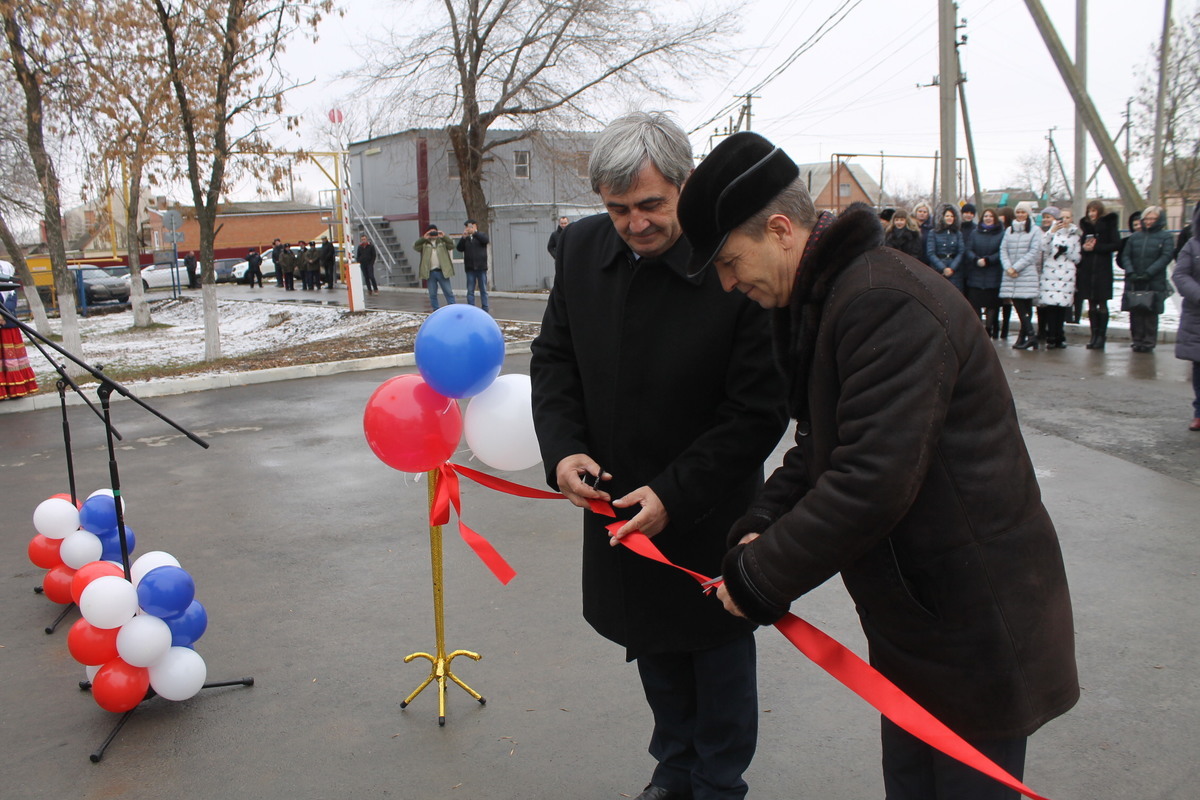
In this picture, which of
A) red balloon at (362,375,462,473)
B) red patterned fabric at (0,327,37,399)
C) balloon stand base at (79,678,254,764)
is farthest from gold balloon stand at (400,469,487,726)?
red patterned fabric at (0,327,37,399)

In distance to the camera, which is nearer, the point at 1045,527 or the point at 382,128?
the point at 1045,527

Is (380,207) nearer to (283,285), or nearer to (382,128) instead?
(283,285)

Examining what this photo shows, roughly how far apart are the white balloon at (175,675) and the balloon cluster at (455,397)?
1.07 m

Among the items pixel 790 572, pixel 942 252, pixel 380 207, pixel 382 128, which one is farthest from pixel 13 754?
pixel 380 207

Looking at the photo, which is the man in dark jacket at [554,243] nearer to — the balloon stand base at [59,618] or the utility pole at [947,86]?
the balloon stand base at [59,618]

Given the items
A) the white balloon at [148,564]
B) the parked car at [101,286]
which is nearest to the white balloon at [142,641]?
the white balloon at [148,564]

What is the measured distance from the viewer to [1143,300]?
1095 cm

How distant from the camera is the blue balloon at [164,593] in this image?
320cm

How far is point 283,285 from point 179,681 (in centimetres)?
3276

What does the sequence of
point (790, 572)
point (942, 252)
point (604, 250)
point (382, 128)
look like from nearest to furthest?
point (790, 572) < point (604, 250) < point (942, 252) < point (382, 128)

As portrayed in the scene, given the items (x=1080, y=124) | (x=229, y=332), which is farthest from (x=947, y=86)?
(x=229, y=332)

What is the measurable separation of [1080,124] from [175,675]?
570 inches

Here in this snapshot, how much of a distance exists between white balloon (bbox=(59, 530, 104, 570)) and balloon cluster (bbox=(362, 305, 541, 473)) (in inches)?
72.0

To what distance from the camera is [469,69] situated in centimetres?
2550
